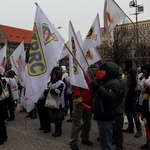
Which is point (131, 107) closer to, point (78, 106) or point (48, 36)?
point (78, 106)

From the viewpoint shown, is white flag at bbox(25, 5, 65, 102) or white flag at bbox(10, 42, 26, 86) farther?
white flag at bbox(10, 42, 26, 86)

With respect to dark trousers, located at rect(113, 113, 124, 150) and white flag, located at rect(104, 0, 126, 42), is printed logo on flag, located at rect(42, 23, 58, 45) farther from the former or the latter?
white flag, located at rect(104, 0, 126, 42)

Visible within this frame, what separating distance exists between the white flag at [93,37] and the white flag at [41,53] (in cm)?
184

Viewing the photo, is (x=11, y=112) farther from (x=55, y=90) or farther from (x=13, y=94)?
(x=55, y=90)

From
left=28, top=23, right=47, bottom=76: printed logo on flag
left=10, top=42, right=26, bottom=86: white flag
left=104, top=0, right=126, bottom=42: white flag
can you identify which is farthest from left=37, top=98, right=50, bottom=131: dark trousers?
left=104, top=0, right=126, bottom=42: white flag

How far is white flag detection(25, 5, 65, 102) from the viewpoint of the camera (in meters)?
5.27

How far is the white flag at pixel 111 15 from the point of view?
7261 millimetres

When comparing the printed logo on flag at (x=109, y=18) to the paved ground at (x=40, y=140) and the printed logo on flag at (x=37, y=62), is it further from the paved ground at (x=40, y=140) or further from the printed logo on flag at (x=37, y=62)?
the paved ground at (x=40, y=140)

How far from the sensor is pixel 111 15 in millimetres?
7383

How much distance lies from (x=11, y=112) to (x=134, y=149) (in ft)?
15.7

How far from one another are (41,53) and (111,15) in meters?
2.95

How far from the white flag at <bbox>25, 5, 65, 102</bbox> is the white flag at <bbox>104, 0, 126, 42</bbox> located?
2.53 metres

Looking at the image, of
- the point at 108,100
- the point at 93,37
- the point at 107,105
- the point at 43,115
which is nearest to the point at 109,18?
the point at 93,37

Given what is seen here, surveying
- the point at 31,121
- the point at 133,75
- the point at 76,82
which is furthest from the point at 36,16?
the point at 31,121
